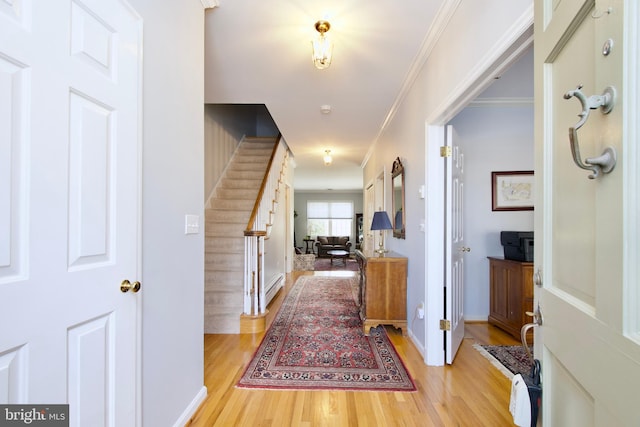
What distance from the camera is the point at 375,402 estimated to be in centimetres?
192

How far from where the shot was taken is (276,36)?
90.9 inches

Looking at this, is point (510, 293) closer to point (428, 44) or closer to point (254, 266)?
point (428, 44)

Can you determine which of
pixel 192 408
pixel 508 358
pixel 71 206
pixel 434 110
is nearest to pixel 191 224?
pixel 71 206

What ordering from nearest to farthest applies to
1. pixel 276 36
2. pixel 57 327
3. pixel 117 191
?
pixel 57 327
pixel 117 191
pixel 276 36

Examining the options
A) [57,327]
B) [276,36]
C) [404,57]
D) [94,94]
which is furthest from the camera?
[404,57]

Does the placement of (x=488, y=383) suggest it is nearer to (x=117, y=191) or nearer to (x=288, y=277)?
(x=117, y=191)

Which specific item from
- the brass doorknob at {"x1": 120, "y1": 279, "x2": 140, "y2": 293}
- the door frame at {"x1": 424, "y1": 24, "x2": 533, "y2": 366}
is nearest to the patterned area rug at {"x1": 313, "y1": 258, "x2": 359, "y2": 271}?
the door frame at {"x1": 424, "y1": 24, "x2": 533, "y2": 366}

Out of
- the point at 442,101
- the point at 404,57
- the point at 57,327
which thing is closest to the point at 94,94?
the point at 57,327

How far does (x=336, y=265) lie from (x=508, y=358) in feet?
20.6

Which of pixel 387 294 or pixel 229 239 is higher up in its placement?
pixel 229 239

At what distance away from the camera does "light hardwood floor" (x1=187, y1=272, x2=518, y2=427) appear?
1741 mm

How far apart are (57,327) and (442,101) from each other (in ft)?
8.01

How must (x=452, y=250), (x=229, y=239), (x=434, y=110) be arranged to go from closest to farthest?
(x=434, y=110)
(x=452, y=250)
(x=229, y=239)

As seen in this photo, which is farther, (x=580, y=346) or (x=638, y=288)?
(x=580, y=346)
